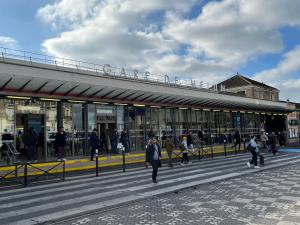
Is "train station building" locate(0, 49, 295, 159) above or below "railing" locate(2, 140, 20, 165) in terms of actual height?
above

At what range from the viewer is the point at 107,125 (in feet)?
79.0

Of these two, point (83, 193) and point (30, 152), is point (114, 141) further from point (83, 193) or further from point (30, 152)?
point (83, 193)

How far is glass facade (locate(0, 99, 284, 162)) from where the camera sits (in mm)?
19094

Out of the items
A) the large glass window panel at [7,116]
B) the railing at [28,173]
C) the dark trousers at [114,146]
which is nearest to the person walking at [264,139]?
the dark trousers at [114,146]

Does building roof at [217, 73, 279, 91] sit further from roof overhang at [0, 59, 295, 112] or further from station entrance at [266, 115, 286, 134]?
roof overhang at [0, 59, 295, 112]

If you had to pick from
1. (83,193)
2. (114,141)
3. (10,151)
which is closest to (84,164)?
(10,151)

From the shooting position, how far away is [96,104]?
2302cm

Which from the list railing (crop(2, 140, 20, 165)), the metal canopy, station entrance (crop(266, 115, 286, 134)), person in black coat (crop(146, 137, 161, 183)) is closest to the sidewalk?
railing (crop(2, 140, 20, 165))

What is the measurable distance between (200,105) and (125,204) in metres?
23.3

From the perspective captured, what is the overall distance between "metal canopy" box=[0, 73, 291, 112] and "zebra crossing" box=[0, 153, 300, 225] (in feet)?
20.3

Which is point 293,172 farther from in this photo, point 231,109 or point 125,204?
point 231,109

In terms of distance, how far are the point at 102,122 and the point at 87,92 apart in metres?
3.06

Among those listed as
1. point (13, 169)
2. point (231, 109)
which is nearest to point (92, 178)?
point (13, 169)

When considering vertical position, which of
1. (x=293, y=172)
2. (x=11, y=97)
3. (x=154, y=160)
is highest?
(x=11, y=97)
